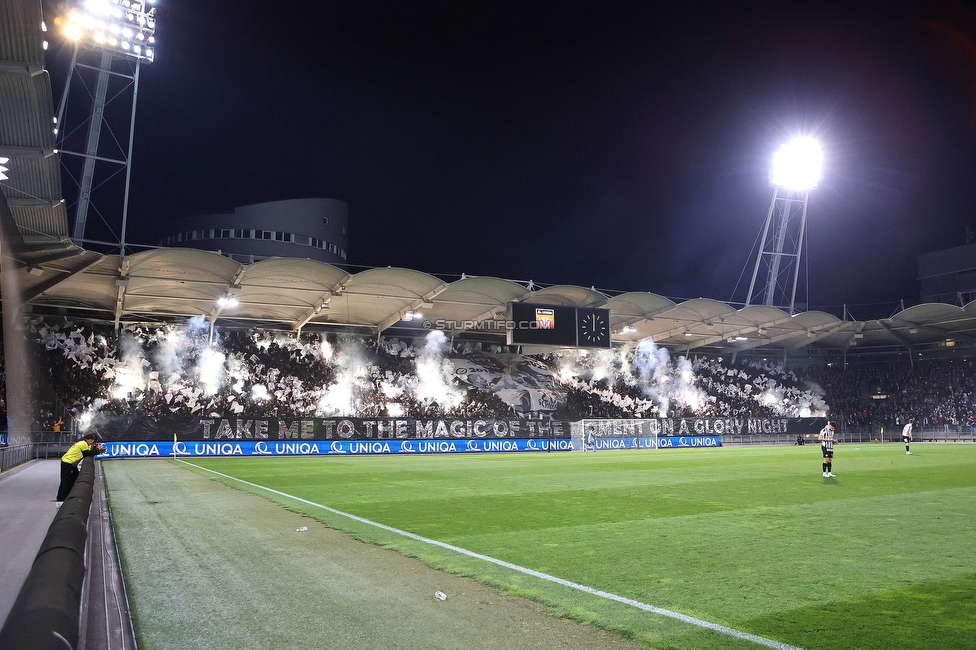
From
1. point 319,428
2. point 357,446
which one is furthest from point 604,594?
point 357,446

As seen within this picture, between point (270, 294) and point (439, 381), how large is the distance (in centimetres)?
1361

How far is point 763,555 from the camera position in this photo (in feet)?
23.9

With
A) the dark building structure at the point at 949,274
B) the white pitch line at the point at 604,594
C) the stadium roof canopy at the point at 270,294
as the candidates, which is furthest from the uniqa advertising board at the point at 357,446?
the dark building structure at the point at 949,274

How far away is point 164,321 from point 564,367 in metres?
29.0

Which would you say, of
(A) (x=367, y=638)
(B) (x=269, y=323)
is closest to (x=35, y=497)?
(A) (x=367, y=638)

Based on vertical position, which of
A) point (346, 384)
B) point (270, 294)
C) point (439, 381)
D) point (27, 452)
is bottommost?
point (27, 452)

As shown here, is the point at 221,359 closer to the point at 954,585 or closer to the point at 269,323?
the point at 269,323

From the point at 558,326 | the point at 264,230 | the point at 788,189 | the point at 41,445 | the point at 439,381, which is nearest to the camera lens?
the point at 41,445

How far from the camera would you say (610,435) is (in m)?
42.8

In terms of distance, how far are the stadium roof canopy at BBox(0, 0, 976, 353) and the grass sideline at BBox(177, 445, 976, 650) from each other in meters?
13.1

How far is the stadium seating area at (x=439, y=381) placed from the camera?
38500 mm

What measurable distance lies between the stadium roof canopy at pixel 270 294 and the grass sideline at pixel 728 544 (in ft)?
43.0

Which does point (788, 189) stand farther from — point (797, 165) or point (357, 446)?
point (357, 446)

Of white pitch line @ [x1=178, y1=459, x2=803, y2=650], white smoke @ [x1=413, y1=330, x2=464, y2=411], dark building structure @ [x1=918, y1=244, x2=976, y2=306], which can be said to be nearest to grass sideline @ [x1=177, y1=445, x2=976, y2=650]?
white pitch line @ [x1=178, y1=459, x2=803, y2=650]
